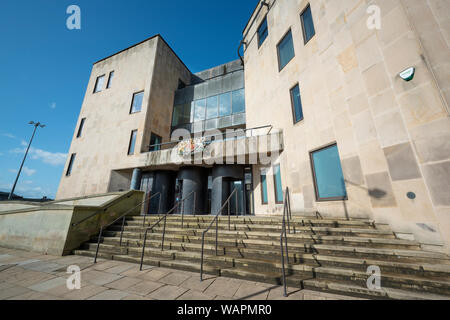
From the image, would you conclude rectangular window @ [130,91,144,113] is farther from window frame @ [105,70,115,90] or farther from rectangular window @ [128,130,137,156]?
window frame @ [105,70,115,90]

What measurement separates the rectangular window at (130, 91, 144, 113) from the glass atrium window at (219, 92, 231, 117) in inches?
290

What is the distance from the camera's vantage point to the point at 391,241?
416 centimetres

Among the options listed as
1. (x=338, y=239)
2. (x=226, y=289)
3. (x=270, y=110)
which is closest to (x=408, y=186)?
(x=338, y=239)

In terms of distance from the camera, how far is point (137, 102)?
1609cm

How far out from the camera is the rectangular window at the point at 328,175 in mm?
6496

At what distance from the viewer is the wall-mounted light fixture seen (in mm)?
4500

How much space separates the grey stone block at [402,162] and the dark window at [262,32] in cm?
1171

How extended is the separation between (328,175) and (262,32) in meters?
12.2

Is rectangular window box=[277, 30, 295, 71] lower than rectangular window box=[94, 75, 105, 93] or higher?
lower

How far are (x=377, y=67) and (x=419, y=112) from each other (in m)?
1.97

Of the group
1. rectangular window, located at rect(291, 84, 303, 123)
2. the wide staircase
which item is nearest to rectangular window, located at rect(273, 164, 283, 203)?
rectangular window, located at rect(291, 84, 303, 123)

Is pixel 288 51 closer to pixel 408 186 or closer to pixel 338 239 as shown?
pixel 408 186

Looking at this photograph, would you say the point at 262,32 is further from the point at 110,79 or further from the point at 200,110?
the point at 110,79

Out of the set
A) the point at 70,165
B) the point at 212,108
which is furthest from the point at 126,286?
the point at 70,165
